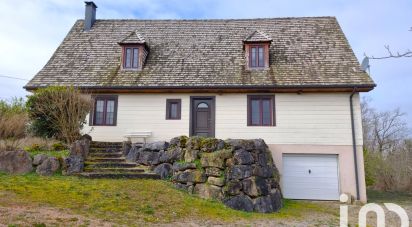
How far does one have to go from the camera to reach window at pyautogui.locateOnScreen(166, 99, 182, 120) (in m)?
14.2

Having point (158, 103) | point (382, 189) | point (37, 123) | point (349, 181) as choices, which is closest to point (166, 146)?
point (158, 103)

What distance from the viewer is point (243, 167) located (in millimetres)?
10086

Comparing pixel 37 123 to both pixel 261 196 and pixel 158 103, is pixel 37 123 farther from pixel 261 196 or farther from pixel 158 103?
pixel 261 196

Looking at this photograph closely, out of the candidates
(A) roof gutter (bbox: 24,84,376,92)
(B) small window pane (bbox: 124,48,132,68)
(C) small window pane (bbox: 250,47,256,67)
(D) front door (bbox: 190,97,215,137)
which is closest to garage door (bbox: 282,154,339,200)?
(A) roof gutter (bbox: 24,84,376,92)

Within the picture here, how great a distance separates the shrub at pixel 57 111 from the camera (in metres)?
12.0

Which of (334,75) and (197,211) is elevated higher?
(334,75)

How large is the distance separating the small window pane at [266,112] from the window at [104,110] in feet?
22.2

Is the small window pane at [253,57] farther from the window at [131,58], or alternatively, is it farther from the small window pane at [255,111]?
the window at [131,58]

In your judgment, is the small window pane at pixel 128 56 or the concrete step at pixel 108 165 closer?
the concrete step at pixel 108 165

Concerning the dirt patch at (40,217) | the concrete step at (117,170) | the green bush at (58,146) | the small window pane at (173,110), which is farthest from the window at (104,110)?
the dirt patch at (40,217)

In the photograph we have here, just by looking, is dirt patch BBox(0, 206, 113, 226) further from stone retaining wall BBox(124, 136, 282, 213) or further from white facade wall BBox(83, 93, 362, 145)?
white facade wall BBox(83, 93, 362, 145)

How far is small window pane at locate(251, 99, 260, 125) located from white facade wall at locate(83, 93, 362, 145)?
33cm

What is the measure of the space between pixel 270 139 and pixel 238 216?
530 cm

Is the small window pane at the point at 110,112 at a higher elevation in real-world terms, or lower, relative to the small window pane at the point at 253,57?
lower
